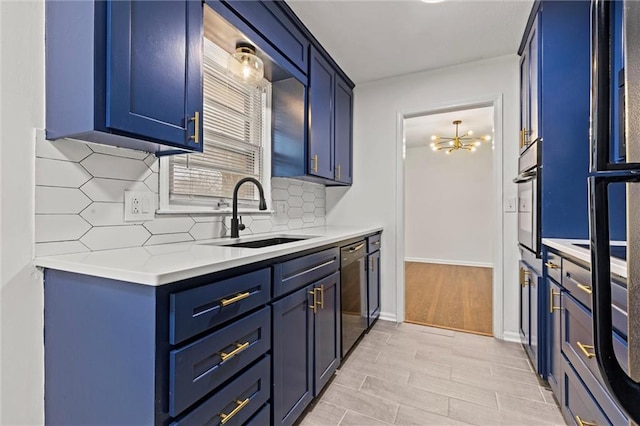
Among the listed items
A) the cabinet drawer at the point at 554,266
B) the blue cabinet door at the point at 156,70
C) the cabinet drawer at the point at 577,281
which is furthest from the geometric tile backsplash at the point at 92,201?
the cabinet drawer at the point at 554,266

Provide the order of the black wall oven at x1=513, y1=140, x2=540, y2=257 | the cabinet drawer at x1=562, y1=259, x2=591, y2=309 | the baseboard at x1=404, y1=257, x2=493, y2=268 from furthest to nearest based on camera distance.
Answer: the baseboard at x1=404, y1=257, x2=493, y2=268, the black wall oven at x1=513, y1=140, x2=540, y2=257, the cabinet drawer at x1=562, y1=259, x2=591, y2=309

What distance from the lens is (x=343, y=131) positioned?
2.90 meters

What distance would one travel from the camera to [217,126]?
1878 millimetres

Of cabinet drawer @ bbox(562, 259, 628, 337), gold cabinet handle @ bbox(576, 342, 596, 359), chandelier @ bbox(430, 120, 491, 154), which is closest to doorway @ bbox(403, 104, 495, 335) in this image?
chandelier @ bbox(430, 120, 491, 154)

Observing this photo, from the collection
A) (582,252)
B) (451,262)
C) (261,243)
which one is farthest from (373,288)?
(451,262)

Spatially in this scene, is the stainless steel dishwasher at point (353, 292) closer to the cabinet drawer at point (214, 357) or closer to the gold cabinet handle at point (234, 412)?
the cabinet drawer at point (214, 357)

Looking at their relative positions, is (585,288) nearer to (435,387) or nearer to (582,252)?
(582,252)

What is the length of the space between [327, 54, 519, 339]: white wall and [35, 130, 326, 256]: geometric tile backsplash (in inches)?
70.0

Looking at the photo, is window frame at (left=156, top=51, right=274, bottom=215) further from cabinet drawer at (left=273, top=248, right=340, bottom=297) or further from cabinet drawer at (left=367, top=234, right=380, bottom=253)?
cabinet drawer at (left=367, top=234, right=380, bottom=253)

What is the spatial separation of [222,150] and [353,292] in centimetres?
131

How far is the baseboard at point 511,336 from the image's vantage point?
8.15 ft

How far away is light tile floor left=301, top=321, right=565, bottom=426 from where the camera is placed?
1576 mm

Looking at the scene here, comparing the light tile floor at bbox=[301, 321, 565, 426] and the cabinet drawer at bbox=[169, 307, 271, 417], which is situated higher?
the cabinet drawer at bbox=[169, 307, 271, 417]

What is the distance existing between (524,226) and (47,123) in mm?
2653
